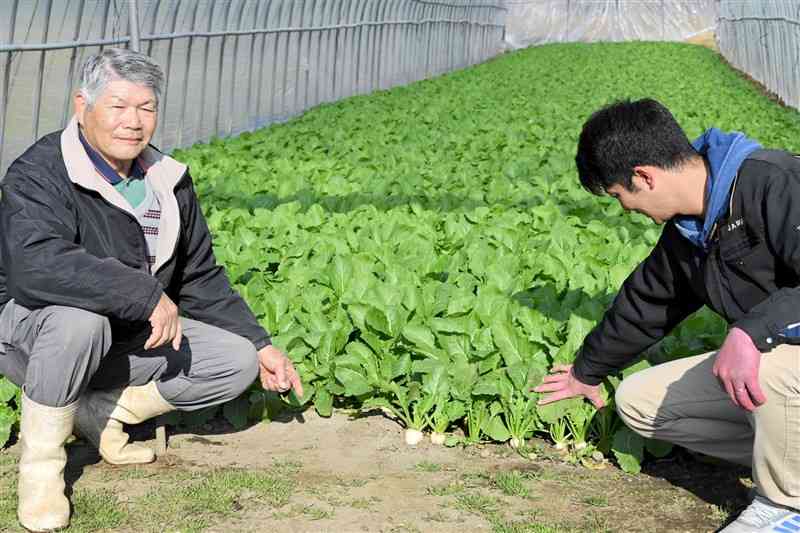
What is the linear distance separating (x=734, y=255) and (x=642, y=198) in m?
0.30

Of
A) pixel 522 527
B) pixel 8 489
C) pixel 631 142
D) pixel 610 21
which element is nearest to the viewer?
pixel 631 142

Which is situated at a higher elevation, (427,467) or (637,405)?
(637,405)

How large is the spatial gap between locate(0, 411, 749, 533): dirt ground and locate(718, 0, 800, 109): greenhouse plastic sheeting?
1313 centimetres

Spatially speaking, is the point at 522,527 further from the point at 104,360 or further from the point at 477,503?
the point at 104,360

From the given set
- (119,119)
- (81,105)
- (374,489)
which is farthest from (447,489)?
(81,105)

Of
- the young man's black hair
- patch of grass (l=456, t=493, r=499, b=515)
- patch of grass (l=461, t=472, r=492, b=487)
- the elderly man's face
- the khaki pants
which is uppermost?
the young man's black hair

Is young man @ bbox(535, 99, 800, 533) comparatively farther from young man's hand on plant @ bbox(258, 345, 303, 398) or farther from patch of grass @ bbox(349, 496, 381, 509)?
young man's hand on plant @ bbox(258, 345, 303, 398)

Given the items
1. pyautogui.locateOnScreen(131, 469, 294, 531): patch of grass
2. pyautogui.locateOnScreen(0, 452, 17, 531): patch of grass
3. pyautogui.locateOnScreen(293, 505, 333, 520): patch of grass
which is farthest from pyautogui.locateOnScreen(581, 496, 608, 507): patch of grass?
pyautogui.locateOnScreen(0, 452, 17, 531): patch of grass

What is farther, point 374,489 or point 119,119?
point 374,489

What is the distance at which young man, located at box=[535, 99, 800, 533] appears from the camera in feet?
9.41

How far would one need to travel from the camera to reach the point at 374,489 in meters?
3.58

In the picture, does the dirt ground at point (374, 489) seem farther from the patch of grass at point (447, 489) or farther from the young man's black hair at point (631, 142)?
the young man's black hair at point (631, 142)

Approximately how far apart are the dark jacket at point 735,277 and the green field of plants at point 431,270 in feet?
0.86

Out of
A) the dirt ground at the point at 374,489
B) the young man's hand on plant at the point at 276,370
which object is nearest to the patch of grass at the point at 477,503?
the dirt ground at the point at 374,489
